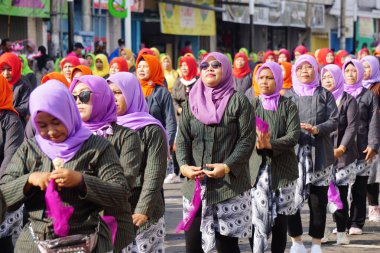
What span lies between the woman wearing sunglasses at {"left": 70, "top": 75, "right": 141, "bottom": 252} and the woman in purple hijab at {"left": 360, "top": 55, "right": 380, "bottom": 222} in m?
5.06

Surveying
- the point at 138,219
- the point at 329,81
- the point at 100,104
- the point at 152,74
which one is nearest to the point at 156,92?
the point at 152,74

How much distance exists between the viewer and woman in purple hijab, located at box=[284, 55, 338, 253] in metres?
8.00

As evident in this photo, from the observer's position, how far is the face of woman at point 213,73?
6.46m

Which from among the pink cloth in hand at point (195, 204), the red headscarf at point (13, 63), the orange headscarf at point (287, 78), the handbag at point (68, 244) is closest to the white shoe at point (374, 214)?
the orange headscarf at point (287, 78)

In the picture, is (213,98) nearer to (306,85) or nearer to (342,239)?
(306,85)

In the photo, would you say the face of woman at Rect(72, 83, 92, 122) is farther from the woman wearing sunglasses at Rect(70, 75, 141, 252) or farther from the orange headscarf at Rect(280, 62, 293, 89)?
the orange headscarf at Rect(280, 62, 293, 89)

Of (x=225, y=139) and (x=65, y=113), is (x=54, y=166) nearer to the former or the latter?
(x=65, y=113)

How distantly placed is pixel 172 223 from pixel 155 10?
21019mm

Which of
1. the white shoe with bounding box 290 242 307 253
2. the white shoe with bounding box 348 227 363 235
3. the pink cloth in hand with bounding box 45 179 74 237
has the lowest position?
the white shoe with bounding box 348 227 363 235

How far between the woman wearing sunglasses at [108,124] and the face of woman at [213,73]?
→ 4.19 ft

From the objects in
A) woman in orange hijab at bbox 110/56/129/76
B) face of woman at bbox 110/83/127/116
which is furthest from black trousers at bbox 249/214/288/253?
woman in orange hijab at bbox 110/56/129/76

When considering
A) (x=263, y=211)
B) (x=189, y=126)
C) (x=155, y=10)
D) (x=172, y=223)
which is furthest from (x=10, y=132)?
(x=155, y=10)

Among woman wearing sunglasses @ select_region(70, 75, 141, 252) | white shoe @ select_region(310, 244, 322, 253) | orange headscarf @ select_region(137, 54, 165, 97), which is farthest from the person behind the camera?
orange headscarf @ select_region(137, 54, 165, 97)

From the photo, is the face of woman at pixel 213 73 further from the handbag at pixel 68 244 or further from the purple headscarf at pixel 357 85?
the purple headscarf at pixel 357 85
